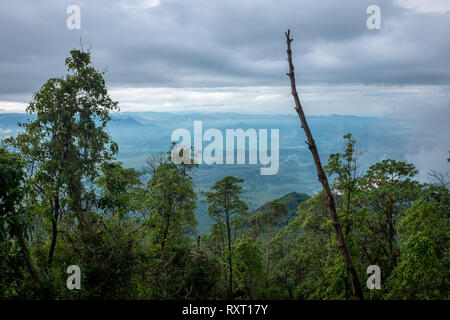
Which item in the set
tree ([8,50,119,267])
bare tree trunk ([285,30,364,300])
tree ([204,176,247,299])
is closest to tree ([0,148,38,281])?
tree ([8,50,119,267])

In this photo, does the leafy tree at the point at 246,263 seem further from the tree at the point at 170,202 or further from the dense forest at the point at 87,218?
the dense forest at the point at 87,218

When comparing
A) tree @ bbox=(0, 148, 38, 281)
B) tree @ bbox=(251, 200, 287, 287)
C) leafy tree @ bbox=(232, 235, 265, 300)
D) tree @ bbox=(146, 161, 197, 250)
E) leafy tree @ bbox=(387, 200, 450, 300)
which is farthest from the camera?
tree @ bbox=(251, 200, 287, 287)

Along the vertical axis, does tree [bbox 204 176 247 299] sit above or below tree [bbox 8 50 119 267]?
below

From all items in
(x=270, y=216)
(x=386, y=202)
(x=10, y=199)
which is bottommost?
(x=270, y=216)

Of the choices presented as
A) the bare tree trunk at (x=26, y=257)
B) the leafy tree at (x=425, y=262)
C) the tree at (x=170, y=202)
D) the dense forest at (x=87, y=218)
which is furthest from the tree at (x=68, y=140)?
the leafy tree at (x=425, y=262)

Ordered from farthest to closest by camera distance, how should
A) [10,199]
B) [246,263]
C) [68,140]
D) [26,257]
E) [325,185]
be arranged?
[246,263]
[68,140]
[325,185]
[26,257]
[10,199]

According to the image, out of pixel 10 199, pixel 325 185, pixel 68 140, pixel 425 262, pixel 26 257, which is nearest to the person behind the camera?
pixel 10 199

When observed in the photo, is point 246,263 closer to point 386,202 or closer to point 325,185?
point 386,202

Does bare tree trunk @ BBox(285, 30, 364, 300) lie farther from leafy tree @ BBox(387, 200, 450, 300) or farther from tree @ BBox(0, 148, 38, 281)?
tree @ BBox(0, 148, 38, 281)

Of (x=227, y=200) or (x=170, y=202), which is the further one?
(x=227, y=200)

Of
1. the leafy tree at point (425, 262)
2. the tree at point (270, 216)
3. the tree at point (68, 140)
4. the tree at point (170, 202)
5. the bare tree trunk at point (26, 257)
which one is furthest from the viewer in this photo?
the tree at point (270, 216)

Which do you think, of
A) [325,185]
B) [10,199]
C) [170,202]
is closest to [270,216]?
Answer: [170,202]
